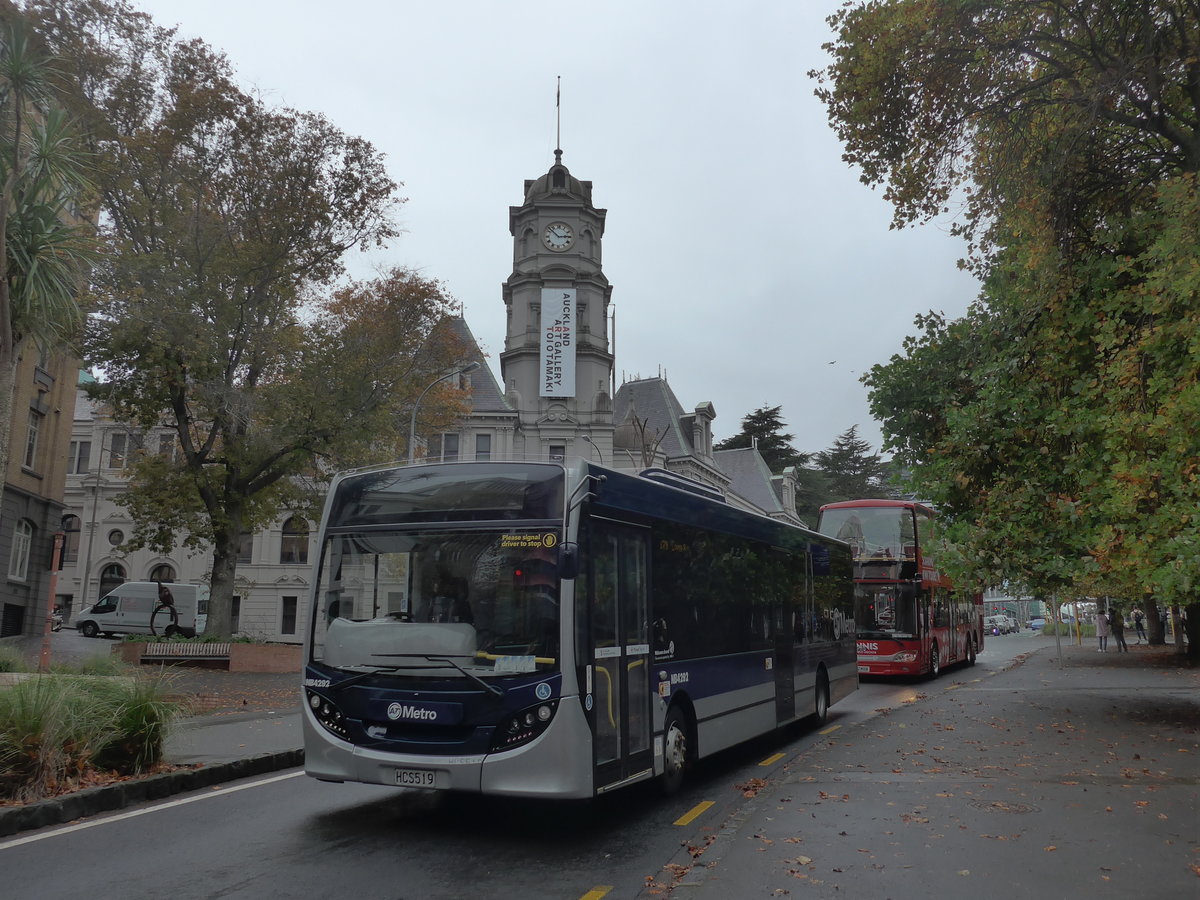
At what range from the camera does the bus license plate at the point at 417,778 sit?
750cm

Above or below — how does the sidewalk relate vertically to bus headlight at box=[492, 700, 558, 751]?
below

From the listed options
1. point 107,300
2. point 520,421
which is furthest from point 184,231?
point 520,421

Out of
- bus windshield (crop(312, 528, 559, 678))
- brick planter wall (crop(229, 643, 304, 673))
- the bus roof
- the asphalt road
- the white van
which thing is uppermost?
the bus roof

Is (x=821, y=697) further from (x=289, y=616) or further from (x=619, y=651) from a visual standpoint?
(x=289, y=616)

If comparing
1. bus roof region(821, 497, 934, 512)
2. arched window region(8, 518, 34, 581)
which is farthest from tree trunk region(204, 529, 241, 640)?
bus roof region(821, 497, 934, 512)

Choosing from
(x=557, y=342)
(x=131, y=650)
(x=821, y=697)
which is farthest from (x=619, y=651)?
A: (x=557, y=342)

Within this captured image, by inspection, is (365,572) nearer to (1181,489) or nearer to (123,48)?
(1181,489)

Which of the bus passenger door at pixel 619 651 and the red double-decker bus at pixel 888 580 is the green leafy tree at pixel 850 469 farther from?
the bus passenger door at pixel 619 651

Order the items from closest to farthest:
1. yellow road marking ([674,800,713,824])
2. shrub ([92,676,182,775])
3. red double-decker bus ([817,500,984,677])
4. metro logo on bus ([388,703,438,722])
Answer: metro logo on bus ([388,703,438,722])
yellow road marking ([674,800,713,824])
shrub ([92,676,182,775])
red double-decker bus ([817,500,984,677])

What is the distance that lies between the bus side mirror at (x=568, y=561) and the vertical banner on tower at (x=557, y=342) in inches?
1955

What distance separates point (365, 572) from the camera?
8.22 meters

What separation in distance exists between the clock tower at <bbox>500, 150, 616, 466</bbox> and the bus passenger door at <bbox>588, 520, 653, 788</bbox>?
47.6m

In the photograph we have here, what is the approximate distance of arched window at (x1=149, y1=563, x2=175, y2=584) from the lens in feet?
180

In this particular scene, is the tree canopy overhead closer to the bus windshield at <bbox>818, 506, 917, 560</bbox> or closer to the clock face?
the bus windshield at <bbox>818, 506, 917, 560</bbox>
